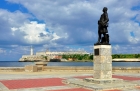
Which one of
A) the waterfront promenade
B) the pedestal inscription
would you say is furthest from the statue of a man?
the waterfront promenade

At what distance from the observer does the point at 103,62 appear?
51.5 feet

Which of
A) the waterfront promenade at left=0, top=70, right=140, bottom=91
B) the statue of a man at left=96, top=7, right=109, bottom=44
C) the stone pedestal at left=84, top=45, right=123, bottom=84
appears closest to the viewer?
the waterfront promenade at left=0, top=70, right=140, bottom=91

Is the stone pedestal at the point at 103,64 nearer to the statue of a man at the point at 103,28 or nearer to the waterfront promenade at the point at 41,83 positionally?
the statue of a man at the point at 103,28

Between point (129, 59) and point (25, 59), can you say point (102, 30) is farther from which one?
point (25, 59)

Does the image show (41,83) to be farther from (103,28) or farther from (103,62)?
(103,28)

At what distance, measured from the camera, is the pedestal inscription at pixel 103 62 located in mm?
15684

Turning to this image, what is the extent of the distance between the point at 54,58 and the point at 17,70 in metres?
142

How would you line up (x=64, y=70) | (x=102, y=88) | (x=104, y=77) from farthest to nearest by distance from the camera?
(x=64, y=70), (x=104, y=77), (x=102, y=88)

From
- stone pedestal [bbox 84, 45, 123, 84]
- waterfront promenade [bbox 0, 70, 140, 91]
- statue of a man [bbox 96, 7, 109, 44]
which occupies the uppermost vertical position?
statue of a man [bbox 96, 7, 109, 44]

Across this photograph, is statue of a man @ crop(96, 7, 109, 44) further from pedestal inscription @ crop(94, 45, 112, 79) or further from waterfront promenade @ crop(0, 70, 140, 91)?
waterfront promenade @ crop(0, 70, 140, 91)

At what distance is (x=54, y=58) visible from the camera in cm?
17138

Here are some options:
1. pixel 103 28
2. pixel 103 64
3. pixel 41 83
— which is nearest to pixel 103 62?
pixel 103 64

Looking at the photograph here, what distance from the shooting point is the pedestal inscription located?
15.7 metres

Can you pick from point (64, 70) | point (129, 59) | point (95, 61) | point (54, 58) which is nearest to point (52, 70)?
point (64, 70)
